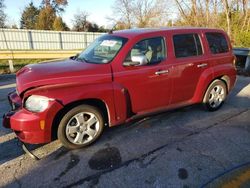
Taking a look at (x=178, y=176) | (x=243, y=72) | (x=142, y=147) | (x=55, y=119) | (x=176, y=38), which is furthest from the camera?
(x=243, y=72)

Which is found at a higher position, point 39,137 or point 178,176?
point 39,137

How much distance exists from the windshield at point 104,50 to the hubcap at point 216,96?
238cm

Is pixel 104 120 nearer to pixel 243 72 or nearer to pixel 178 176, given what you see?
pixel 178 176

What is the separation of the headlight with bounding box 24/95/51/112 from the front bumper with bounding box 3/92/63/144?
5cm

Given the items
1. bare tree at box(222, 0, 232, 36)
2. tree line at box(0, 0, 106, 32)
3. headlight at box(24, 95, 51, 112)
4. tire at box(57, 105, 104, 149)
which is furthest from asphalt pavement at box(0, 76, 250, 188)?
tree line at box(0, 0, 106, 32)

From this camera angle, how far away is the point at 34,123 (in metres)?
3.29

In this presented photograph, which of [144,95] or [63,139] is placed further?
[144,95]

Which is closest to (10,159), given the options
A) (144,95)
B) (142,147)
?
(142,147)

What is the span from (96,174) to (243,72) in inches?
319

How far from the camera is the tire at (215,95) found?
510 cm

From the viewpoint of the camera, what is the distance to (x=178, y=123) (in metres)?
4.63

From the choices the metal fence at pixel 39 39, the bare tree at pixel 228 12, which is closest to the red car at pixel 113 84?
the bare tree at pixel 228 12

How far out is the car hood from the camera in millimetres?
3391

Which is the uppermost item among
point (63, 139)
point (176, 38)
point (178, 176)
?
point (176, 38)
